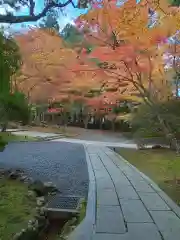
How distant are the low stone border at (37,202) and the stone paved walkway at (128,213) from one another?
579 millimetres

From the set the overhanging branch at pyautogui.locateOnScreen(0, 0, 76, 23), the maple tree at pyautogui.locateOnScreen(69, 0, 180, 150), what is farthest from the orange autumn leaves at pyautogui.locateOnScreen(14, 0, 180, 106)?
the overhanging branch at pyautogui.locateOnScreen(0, 0, 76, 23)

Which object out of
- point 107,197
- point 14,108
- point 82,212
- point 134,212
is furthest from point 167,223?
point 14,108

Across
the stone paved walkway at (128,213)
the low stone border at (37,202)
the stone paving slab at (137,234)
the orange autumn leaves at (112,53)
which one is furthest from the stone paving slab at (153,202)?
the orange autumn leaves at (112,53)

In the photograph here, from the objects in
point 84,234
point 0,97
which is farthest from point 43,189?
point 84,234

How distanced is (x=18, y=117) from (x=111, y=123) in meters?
19.5

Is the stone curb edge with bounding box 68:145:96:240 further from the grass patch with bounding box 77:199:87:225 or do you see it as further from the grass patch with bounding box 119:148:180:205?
the grass patch with bounding box 119:148:180:205

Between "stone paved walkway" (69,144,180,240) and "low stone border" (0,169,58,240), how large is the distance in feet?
1.90

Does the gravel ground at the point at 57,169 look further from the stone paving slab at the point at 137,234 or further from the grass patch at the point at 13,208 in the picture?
the stone paving slab at the point at 137,234

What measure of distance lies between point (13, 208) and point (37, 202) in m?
0.36

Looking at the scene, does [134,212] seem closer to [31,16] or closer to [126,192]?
[126,192]

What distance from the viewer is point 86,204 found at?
3.64m

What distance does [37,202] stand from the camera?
156 inches

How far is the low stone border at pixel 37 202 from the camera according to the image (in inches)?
119

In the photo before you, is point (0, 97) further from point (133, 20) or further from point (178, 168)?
point (178, 168)
